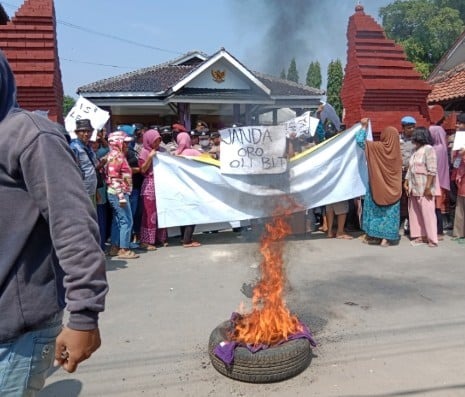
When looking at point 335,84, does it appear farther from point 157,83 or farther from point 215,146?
point 215,146

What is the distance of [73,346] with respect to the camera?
159cm

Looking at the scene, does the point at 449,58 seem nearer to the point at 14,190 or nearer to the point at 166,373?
the point at 166,373

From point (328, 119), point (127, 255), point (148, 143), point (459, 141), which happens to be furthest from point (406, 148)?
point (127, 255)

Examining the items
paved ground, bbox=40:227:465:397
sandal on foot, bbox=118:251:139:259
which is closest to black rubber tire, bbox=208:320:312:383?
paved ground, bbox=40:227:465:397

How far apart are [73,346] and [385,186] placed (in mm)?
6458

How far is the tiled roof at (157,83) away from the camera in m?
18.5

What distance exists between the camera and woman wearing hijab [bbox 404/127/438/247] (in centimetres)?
716

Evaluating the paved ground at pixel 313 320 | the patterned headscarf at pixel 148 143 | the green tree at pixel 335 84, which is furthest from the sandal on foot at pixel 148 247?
the green tree at pixel 335 84

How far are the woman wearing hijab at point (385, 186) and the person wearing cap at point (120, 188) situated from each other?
3.57 meters

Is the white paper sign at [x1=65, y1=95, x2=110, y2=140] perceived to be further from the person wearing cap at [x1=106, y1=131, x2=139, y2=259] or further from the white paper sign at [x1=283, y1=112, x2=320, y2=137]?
the white paper sign at [x1=283, y1=112, x2=320, y2=137]

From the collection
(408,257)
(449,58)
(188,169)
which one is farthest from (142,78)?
(408,257)

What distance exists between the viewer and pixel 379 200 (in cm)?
737

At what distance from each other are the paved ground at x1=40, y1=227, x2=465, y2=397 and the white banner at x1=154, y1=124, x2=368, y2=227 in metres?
0.62

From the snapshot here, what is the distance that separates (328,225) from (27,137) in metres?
6.91
